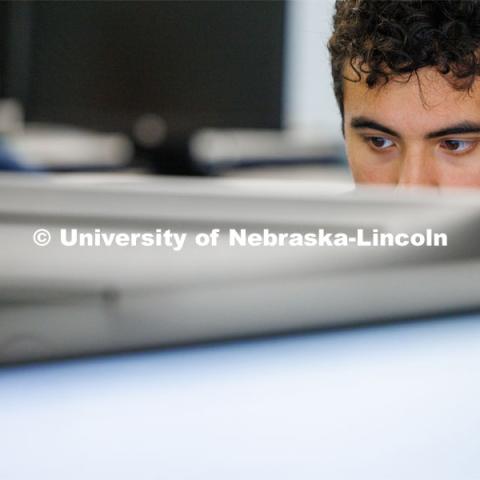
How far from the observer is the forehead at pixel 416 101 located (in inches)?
12.9

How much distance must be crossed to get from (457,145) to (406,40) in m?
0.06

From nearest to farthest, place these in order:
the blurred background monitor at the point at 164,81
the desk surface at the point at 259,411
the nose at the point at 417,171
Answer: the desk surface at the point at 259,411, the nose at the point at 417,171, the blurred background monitor at the point at 164,81

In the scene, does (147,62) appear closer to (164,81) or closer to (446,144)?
(164,81)

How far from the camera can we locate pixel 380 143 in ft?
1.11

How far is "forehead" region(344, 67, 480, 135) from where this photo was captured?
327 millimetres

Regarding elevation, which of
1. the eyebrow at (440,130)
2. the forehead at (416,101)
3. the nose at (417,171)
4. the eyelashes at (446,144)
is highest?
the forehead at (416,101)

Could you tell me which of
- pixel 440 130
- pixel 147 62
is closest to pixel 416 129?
pixel 440 130

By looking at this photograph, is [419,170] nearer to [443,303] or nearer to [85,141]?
[443,303]

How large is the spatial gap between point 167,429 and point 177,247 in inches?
2.9

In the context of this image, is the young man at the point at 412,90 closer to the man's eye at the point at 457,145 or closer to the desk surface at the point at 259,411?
the man's eye at the point at 457,145

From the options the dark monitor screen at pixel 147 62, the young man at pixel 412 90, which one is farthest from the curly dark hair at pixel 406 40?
the dark monitor screen at pixel 147 62

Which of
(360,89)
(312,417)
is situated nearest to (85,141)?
(360,89)

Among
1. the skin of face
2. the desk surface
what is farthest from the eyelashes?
the desk surface
